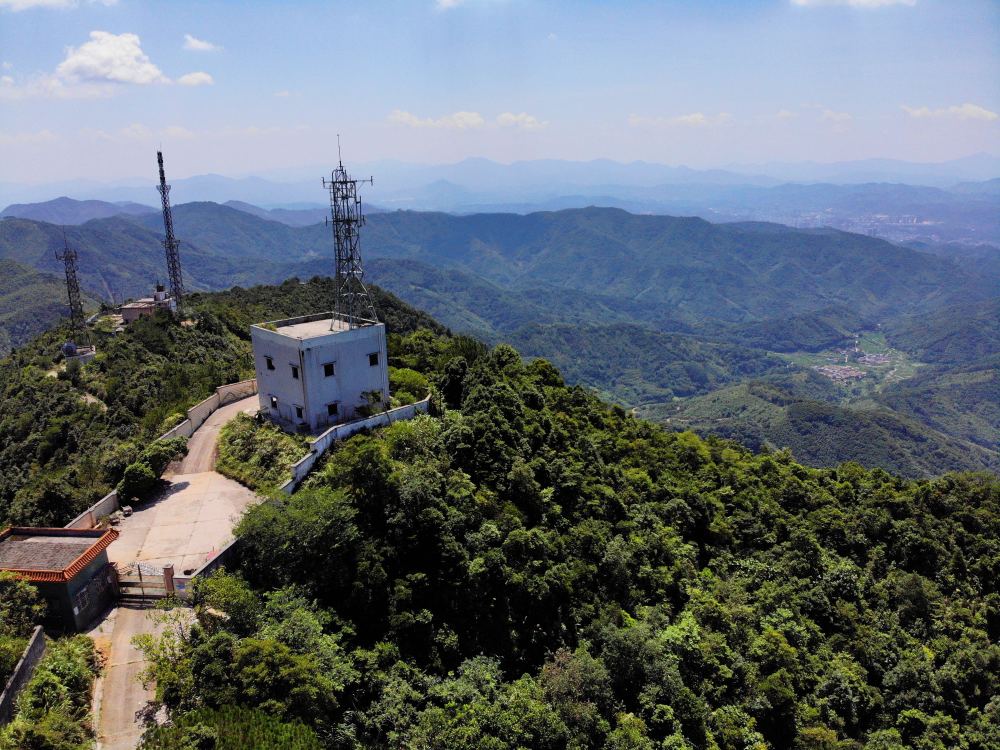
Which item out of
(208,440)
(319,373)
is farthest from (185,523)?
(319,373)

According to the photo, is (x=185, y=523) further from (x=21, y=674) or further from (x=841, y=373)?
(x=841, y=373)

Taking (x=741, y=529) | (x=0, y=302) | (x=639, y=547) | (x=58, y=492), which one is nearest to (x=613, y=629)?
(x=639, y=547)

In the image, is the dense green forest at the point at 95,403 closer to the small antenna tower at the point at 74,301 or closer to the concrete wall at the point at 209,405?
the concrete wall at the point at 209,405

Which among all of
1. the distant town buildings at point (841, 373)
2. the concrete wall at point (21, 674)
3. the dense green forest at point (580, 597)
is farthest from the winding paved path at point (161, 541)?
the distant town buildings at point (841, 373)

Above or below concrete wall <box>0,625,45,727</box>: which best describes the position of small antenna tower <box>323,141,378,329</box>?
above

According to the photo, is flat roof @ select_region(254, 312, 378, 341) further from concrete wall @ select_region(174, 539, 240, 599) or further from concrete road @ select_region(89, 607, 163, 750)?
→ concrete road @ select_region(89, 607, 163, 750)

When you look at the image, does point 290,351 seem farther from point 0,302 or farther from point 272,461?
point 0,302

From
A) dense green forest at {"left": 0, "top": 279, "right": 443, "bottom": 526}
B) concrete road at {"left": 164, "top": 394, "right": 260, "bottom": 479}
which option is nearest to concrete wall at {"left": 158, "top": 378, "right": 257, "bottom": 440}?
concrete road at {"left": 164, "top": 394, "right": 260, "bottom": 479}

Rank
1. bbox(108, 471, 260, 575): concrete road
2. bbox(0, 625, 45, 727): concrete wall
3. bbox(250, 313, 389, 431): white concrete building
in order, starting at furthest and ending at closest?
bbox(250, 313, 389, 431): white concrete building
bbox(108, 471, 260, 575): concrete road
bbox(0, 625, 45, 727): concrete wall
